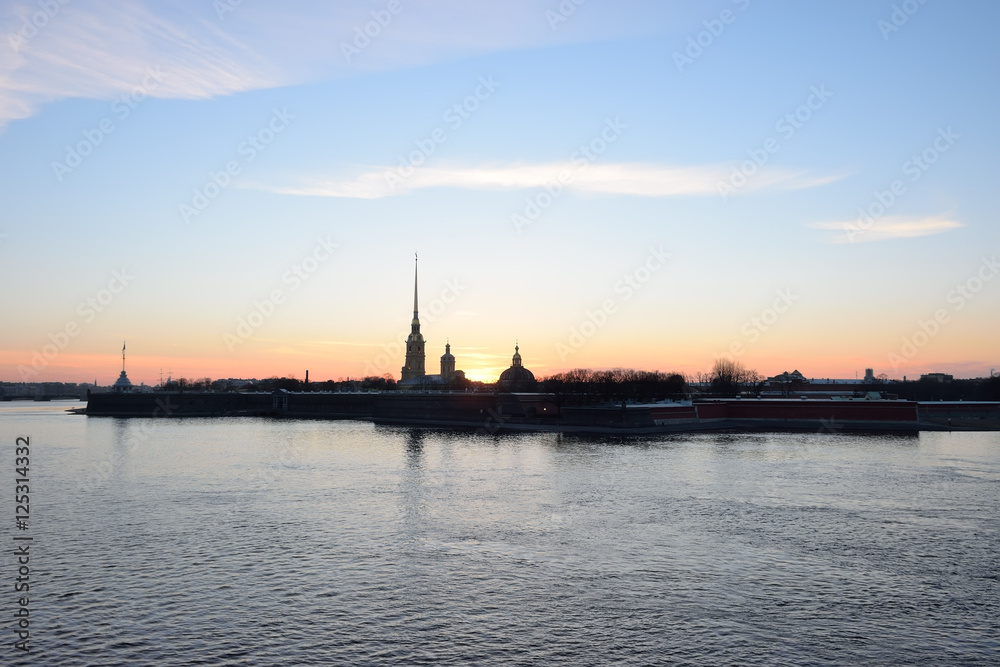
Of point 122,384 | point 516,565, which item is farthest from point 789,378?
point 516,565

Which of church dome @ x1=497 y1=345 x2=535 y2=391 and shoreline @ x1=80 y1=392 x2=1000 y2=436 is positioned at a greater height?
church dome @ x1=497 y1=345 x2=535 y2=391

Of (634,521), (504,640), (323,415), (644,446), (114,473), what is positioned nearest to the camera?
(504,640)

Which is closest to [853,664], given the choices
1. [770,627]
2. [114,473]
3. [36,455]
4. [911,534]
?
[770,627]

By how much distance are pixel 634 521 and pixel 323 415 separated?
7838cm

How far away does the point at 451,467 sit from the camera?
36.6m

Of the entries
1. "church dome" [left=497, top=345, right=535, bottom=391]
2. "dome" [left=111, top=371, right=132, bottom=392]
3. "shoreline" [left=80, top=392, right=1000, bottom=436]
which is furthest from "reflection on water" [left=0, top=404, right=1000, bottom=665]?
"dome" [left=111, top=371, right=132, bottom=392]

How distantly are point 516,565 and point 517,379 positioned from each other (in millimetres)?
89152

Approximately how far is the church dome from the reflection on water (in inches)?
2699

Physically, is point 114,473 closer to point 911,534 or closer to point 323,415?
point 911,534

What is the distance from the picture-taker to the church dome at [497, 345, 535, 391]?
103938 mm

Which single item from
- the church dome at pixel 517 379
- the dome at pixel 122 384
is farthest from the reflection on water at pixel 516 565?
the dome at pixel 122 384

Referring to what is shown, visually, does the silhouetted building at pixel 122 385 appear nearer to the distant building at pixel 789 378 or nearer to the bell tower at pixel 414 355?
the bell tower at pixel 414 355

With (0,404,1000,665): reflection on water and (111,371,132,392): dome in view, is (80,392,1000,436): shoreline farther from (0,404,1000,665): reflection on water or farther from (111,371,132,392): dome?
(111,371,132,392): dome

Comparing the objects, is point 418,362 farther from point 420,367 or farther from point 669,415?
point 669,415
